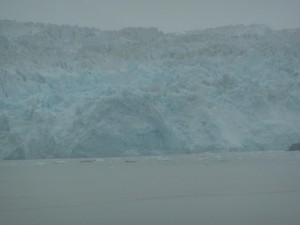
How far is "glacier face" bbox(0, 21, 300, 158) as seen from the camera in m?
8.00

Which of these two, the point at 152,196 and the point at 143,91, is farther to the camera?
the point at 143,91

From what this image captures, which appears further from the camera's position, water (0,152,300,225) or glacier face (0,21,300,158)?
glacier face (0,21,300,158)

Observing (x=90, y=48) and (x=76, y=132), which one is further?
(x=90, y=48)

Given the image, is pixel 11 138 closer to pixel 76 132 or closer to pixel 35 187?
pixel 76 132

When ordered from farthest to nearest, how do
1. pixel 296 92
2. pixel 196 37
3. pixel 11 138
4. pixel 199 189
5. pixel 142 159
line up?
pixel 196 37, pixel 296 92, pixel 142 159, pixel 11 138, pixel 199 189

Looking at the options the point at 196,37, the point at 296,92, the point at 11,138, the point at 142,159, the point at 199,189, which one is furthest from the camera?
the point at 196,37

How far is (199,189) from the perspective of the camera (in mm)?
4344

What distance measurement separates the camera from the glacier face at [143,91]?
8.00 metres

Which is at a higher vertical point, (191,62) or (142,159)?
(191,62)

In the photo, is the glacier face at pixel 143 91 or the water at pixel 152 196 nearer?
the water at pixel 152 196

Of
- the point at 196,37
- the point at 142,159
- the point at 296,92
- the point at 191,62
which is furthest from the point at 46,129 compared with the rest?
the point at 296,92

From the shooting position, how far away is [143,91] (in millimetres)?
8797

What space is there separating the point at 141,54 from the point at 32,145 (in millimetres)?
2832

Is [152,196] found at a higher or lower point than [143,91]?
lower
